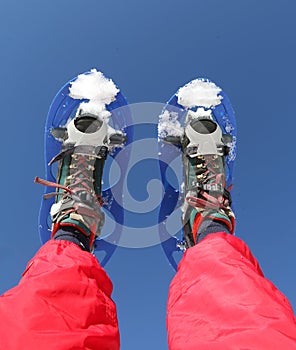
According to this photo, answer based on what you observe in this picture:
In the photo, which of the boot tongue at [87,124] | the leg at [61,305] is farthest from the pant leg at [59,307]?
the boot tongue at [87,124]

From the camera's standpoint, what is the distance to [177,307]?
2.25 ft

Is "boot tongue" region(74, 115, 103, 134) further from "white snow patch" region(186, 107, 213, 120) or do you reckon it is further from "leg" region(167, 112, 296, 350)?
"leg" region(167, 112, 296, 350)

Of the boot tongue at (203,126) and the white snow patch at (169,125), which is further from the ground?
the white snow patch at (169,125)

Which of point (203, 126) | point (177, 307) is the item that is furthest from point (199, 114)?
point (177, 307)

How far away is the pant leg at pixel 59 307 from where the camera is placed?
55 centimetres

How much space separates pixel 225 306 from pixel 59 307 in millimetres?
293

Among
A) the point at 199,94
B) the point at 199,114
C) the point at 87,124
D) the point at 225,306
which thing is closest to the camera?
the point at 225,306

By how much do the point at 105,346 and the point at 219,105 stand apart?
1391 millimetres

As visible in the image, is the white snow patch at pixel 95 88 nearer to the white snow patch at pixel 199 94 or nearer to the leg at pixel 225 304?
the white snow patch at pixel 199 94

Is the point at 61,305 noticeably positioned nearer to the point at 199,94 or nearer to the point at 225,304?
the point at 225,304

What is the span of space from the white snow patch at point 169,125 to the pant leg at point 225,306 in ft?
2.88

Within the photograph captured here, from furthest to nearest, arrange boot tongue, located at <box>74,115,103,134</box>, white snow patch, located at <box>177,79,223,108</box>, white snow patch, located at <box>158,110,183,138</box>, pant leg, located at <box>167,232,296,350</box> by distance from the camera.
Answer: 1. white snow patch, located at <box>177,79,223,108</box>
2. white snow patch, located at <box>158,110,183,138</box>
3. boot tongue, located at <box>74,115,103,134</box>
4. pant leg, located at <box>167,232,296,350</box>

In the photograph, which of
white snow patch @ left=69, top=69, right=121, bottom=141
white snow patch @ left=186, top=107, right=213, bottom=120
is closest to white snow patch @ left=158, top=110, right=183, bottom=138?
white snow patch @ left=186, top=107, right=213, bottom=120

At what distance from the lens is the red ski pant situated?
0.54 m
